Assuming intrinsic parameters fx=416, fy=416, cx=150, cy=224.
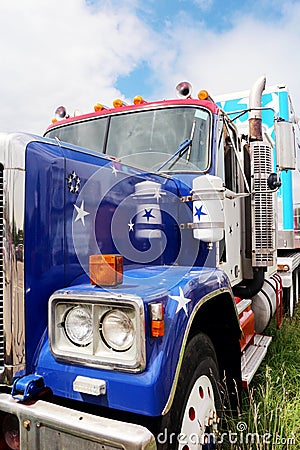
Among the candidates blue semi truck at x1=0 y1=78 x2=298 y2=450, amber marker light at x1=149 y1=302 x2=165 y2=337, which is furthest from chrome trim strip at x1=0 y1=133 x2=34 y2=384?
amber marker light at x1=149 y1=302 x2=165 y2=337

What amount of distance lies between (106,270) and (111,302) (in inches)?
7.3

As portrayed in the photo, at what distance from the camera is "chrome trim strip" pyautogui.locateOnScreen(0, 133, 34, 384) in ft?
6.15

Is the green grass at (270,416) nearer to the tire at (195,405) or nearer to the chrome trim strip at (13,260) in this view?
the tire at (195,405)

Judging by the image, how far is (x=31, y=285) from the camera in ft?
6.33

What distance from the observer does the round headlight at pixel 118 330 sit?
1.72 meters

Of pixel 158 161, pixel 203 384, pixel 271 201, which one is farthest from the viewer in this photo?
pixel 271 201

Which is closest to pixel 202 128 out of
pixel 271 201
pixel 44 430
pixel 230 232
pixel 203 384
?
pixel 230 232

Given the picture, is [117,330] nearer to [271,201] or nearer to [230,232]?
[230,232]

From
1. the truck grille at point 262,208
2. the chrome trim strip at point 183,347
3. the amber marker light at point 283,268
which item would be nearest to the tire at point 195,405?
the chrome trim strip at point 183,347

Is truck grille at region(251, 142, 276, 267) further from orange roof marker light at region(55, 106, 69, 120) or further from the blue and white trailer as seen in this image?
orange roof marker light at region(55, 106, 69, 120)

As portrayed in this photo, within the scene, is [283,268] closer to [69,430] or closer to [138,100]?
[138,100]

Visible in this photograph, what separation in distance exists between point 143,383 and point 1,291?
786mm

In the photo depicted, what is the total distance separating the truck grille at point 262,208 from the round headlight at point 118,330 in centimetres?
268

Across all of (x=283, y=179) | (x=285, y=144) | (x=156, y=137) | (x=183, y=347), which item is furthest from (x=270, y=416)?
(x=283, y=179)
